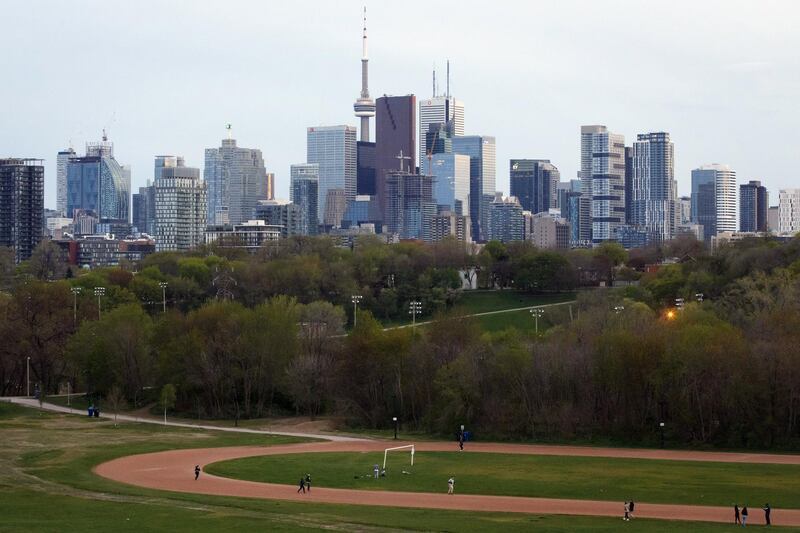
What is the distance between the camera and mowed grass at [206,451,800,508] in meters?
61.4

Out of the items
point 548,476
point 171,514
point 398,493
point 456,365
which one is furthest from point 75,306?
point 171,514

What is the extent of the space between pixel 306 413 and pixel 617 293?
230ft

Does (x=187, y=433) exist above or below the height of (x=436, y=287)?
below

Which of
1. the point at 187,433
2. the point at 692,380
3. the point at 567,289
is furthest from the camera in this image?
the point at 567,289

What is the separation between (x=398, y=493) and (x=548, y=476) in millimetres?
8589

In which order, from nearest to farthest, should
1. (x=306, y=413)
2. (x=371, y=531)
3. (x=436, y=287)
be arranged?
(x=371, y=531) < (x=306, y=413) < (x=436, y=287)

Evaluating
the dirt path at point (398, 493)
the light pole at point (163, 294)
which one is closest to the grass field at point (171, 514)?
the dirt path at point (398, 493)

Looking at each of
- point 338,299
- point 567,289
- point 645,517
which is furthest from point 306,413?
point 567,289

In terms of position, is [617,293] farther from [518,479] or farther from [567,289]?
[518,479]

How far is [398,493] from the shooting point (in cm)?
6284

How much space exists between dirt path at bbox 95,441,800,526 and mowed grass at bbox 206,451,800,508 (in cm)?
158

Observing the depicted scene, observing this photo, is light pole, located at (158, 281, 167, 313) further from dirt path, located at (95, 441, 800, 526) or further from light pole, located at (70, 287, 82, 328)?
dirt path, located at (95, 441, 800, 526)

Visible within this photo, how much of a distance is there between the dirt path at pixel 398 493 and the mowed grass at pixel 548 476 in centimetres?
158

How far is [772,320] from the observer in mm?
91125
